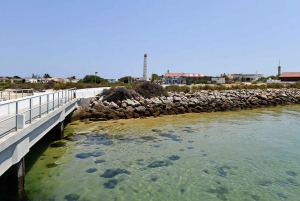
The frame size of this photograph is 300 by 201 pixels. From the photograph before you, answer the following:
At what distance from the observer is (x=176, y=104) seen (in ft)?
91.6

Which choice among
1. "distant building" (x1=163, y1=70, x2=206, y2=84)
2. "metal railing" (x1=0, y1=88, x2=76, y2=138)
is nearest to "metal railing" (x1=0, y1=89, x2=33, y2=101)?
"metal railing" (x1=0, y1=88, x2=76, y2=138)

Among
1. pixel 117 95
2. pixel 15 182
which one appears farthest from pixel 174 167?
pixel 117 95

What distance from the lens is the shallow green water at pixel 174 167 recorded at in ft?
27.8

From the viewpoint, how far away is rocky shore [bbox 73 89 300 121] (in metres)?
23.1

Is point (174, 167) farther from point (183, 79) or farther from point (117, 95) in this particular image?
point (183, 79)

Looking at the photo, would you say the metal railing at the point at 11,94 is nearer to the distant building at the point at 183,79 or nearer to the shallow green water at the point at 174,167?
the shallow green water at the point at 174,167

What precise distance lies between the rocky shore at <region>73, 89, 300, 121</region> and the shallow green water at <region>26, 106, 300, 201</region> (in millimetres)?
5827

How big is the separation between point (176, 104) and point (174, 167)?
17.4 meters

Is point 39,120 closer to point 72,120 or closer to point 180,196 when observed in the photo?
point 180,196

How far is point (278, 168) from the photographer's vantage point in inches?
425

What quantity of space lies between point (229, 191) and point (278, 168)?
3.52 meters

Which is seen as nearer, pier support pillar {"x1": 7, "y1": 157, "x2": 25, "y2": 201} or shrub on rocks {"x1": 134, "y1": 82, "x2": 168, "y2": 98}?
pier support pillar {"x1": 7, "y1": 157, "x2": 25, "y2": 201}

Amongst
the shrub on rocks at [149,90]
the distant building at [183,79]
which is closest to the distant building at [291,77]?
the distant building at [183,79]

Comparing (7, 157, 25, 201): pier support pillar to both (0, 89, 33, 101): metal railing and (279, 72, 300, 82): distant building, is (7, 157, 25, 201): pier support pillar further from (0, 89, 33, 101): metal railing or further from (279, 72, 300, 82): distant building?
(279, 72, 300, 82): distant building
